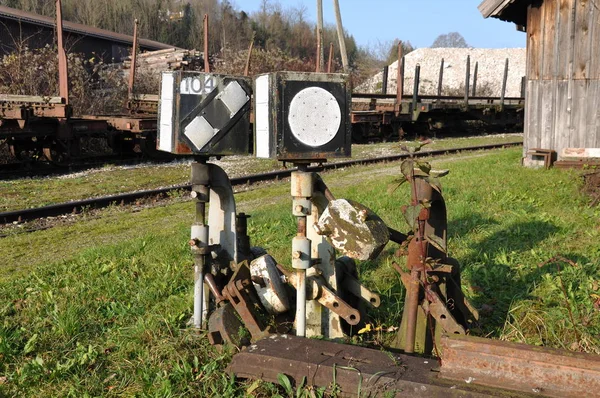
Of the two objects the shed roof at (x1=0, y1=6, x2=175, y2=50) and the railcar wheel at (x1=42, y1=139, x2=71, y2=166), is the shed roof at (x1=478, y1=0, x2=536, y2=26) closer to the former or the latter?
the railcar wheel at (x1=42, y1=139, x2=71, y2=166)

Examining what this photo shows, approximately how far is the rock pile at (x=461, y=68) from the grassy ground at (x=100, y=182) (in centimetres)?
3806

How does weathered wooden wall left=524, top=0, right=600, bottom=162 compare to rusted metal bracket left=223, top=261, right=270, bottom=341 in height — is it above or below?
above

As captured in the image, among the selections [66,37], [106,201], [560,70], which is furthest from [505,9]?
[66,37]

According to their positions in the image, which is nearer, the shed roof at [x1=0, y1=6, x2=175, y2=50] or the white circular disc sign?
the white circular disc sign

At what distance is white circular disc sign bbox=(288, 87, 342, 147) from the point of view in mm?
2855

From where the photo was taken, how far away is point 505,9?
11.0 meters

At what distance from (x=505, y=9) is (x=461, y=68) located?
53.3 metres

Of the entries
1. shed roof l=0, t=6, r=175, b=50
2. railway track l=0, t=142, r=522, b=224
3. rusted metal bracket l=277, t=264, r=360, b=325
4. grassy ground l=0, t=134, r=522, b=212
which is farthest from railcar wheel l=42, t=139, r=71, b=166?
rusted metal bracket l=277, t=264, r=360, b=325

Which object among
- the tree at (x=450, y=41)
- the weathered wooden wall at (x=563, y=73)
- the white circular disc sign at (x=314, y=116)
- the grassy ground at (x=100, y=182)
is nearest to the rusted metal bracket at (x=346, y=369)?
the white circular disc sign at (x=314, y=116)

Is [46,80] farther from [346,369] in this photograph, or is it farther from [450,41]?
[450,41]

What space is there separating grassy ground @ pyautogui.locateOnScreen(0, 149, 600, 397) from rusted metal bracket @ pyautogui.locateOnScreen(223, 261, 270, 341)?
18cm

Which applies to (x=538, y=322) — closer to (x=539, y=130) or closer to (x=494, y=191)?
(x=494, y=191)

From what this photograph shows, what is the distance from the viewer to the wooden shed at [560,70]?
34.6 feet

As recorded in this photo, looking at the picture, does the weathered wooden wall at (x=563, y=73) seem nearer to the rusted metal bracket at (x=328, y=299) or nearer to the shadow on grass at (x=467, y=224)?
the shadow on grass at (x=467, y=224)
